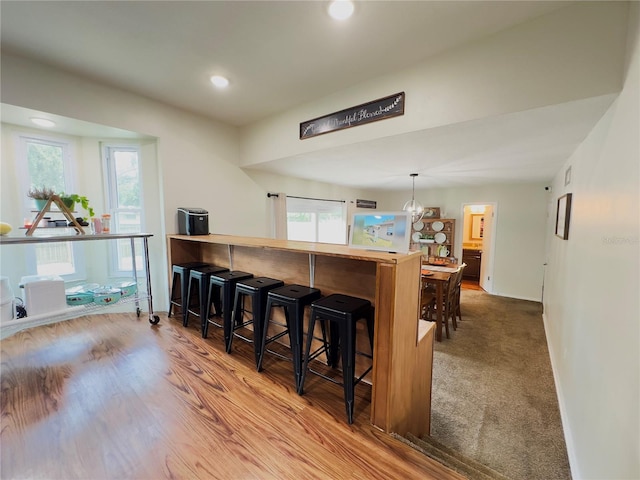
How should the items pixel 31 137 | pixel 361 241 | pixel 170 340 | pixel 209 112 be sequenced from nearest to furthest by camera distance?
pixel 361 241
pixel 170 340
pixel 31 137
pixel 209 112

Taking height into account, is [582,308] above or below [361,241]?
below

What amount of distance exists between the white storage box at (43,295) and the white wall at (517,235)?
6.74 m

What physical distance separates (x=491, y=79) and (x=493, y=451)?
2.62m

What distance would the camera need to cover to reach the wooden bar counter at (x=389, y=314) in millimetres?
1384

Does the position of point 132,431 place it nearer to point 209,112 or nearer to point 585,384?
point 585,384

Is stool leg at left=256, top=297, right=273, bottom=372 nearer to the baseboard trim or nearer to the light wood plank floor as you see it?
the light wood plank floor

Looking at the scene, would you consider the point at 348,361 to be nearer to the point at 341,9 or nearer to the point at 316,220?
the point at 341,9

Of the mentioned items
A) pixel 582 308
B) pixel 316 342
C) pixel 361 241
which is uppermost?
pixel 361 241

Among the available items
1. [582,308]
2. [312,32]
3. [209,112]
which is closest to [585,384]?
[582,308]

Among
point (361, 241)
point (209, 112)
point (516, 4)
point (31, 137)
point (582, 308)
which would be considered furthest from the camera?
point (209, 112)

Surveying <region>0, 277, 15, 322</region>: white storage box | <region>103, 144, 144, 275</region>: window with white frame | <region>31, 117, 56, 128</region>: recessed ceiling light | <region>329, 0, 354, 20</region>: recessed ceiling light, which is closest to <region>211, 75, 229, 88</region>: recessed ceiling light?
<region>329, 0, 354, 20</region>: recessed ceiling light

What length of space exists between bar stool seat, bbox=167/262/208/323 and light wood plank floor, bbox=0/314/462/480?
658 mm

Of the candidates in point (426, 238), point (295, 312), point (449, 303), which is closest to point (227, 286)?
point (295, 312)

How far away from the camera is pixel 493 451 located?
5.93 ft
